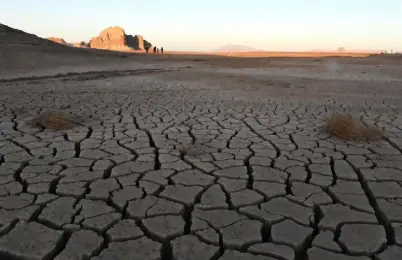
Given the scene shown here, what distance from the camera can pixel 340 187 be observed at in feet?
8.62

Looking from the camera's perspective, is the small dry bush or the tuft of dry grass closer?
the small dry bush

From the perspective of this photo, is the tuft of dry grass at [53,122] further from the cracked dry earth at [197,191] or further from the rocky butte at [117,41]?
the rocky butte at [117,41]

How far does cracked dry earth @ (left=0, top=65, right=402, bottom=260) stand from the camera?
189cm

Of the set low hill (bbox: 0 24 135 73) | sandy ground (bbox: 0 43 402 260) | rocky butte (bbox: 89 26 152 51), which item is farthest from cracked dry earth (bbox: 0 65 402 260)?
rocky butte (bbox: 89 26 152 51)

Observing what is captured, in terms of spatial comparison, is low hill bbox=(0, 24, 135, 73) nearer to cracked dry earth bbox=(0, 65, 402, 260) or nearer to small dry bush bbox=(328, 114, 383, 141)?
cracked dry earth bbox=(0, 65, 402, 260)

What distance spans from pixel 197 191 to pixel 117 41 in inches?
2906

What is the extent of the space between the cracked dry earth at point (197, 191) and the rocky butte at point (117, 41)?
225 feet

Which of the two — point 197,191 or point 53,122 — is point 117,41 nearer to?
point 53,122

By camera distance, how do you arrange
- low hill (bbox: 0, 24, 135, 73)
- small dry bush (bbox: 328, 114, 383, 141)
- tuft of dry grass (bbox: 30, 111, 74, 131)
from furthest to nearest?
low hill (bbox: 0, 24, 135, 73)
tuft of dry grass (bbox: 30, 111, 74, 131)
small dry bush (bbox: 328, 114, 383, 141)

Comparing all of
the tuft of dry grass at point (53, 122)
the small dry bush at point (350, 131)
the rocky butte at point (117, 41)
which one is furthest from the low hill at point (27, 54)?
the rocky butte at point (117, 41)

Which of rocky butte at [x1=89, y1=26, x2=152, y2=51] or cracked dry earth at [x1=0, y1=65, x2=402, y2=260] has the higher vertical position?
rocky butte at [x1=89, y1=26, x2=152, y2=51]

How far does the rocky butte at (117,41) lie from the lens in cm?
7119

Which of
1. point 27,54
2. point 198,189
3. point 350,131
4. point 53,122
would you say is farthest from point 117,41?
point 198,189

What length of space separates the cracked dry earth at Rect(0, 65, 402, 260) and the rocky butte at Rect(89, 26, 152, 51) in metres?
68.6
